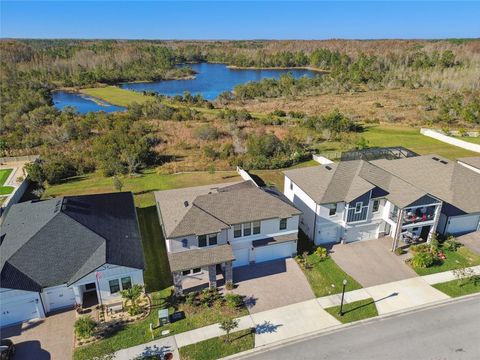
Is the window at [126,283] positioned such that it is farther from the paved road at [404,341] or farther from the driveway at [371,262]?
the driveway at [371,262]

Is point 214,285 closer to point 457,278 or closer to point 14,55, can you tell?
point 457,278

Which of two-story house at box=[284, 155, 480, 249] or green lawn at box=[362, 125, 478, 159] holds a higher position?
two-story house at box=[284, 155, 480, 249]

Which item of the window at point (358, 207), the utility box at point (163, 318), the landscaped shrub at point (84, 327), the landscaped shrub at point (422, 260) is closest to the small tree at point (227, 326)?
A: the utility box at point (163, 318)

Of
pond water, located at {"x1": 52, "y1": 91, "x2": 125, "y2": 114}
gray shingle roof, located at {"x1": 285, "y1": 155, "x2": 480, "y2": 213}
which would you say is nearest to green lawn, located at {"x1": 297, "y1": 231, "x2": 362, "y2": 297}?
gray shingle roof, located at {"x1": 285, "y1": 155, "x2": 480, "y2": 213}

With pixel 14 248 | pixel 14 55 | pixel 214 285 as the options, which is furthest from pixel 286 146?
pixel 14 55

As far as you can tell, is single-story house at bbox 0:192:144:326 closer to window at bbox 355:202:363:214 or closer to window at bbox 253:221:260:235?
window at bbox 253:221:260:235

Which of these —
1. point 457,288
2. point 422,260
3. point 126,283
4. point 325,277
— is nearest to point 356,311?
point 325,277
